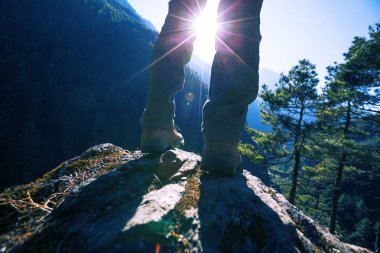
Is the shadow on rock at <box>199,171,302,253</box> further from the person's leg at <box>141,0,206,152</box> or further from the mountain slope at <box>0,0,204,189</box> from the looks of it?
the mountain slope at <box>0,0,204,189</box>

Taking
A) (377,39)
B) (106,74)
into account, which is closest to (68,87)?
(106,74)

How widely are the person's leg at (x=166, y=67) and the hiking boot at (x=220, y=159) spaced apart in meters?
0.67

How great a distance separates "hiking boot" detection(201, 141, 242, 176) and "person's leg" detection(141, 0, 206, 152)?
26.3 inches

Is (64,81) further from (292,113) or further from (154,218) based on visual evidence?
(154,218)

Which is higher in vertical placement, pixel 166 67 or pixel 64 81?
pixel 64 81

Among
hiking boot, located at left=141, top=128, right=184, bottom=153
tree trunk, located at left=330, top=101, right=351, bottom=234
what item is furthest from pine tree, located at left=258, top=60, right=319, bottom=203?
hiking boot, located at left=141, top=128, right=184, bottom=153

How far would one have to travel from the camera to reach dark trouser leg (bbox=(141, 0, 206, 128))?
2229 millimetres

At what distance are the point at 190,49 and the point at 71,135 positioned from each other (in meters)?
51.5

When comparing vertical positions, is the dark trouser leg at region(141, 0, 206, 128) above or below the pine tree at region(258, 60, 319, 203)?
below

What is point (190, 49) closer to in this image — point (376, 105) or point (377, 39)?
point (377, 39)

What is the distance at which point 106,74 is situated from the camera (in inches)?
2840

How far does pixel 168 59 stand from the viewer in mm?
2225

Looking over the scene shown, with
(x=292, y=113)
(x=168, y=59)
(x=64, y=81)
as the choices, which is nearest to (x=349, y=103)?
(x=292, y=113)

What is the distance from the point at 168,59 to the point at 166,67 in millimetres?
80
